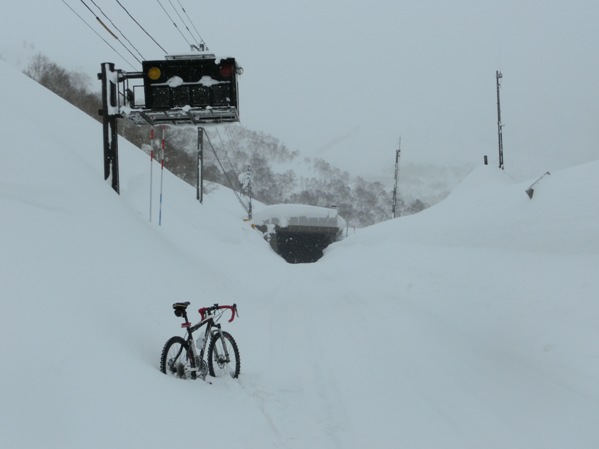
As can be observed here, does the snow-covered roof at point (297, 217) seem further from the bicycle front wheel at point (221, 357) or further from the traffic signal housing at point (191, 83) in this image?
the bicycle front wheel at point (221, 357)

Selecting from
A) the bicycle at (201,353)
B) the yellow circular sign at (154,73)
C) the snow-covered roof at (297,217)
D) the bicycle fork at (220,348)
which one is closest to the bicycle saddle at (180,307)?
the bicycle at (201,353)

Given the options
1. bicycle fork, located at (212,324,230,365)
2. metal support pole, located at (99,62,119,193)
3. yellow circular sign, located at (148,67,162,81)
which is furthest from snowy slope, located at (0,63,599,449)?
yellow circular sign, located at (148,67,162,81)

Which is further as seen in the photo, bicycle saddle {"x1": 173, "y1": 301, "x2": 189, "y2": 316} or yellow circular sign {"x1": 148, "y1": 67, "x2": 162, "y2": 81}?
yellow circular sign {"x1": 148, "y1": 67, "x2": 162, "y2": 81}

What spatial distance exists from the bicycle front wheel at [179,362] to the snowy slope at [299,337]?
25 cm

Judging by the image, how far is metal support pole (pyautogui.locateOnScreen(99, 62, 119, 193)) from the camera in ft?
48.3

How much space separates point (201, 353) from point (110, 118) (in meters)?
10.4

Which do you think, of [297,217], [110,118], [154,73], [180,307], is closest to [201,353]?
[180,307]

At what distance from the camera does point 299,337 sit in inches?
386

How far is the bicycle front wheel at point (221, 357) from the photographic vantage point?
6.86m

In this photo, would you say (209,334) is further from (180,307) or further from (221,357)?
(180,307)

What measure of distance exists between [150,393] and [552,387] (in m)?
5.05

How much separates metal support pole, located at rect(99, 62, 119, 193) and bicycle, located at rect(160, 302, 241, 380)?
30.8 feet

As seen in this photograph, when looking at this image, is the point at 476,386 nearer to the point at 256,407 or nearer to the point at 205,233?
the point at 256,407

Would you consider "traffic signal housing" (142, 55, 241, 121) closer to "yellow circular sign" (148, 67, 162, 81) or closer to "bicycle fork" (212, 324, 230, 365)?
"yellow circular sign" (148, 67, 162, 81)
